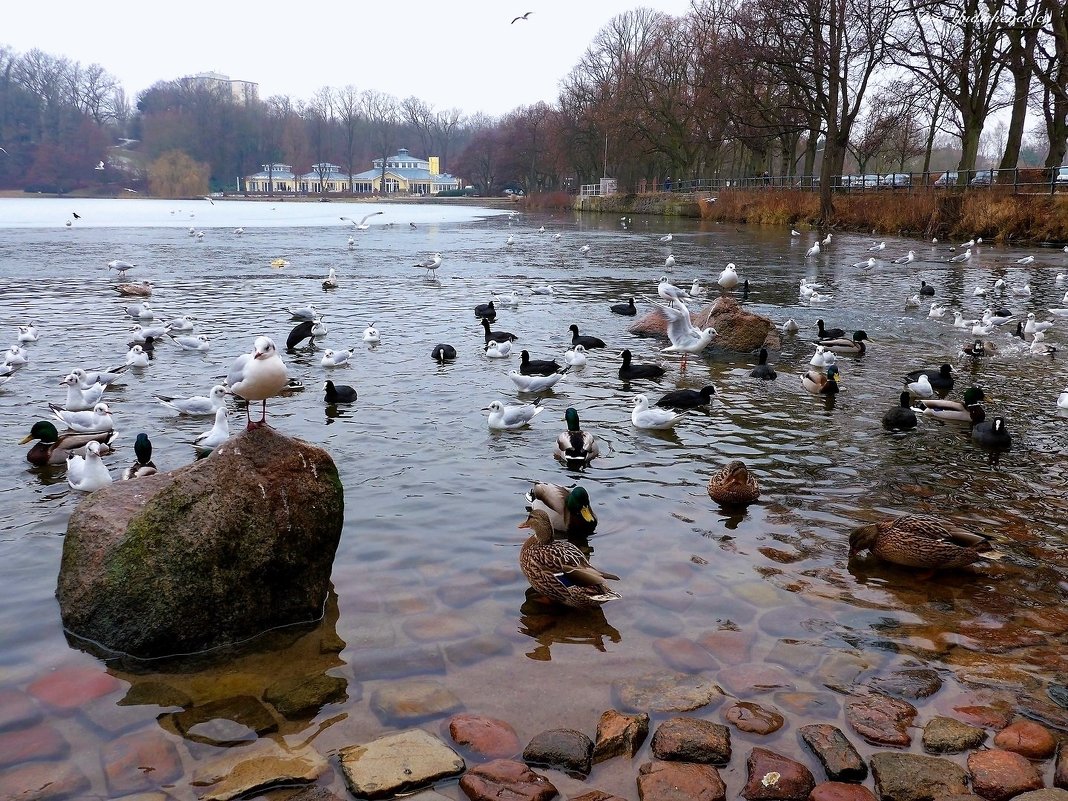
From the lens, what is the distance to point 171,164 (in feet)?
403

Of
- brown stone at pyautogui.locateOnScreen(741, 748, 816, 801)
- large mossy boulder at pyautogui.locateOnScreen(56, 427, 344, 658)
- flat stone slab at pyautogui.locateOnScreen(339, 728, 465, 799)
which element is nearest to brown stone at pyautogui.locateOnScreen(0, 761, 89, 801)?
large mossy boulder at pyautogui.locateOnScreen(56, 427, 344, 658)

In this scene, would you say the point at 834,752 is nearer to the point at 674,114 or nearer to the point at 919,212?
the point at 919,212

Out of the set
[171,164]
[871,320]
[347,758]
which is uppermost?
[171,164]

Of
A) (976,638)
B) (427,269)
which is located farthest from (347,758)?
(427,269)

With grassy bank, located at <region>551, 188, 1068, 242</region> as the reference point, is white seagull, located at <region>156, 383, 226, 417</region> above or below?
below

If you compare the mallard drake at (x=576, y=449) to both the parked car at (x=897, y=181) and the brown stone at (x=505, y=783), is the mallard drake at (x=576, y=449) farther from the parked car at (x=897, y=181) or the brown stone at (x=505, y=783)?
the parked car at (x=897, y=181)

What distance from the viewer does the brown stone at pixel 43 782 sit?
3.59 metres

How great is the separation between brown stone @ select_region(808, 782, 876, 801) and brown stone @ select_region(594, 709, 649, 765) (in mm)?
784

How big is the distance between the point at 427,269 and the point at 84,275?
30.6 feet

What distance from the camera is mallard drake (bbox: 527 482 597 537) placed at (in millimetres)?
6250

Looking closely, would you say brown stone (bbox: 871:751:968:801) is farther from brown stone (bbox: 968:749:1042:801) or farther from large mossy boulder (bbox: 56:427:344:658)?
large mossy boulder (bbox: 56:427:344:658)

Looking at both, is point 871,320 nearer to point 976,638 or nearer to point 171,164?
point 976,638

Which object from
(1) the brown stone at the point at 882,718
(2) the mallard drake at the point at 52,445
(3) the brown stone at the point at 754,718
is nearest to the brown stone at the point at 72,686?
(3) the brown stone at the point at 754,718

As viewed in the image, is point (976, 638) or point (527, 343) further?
point (527, 343)
